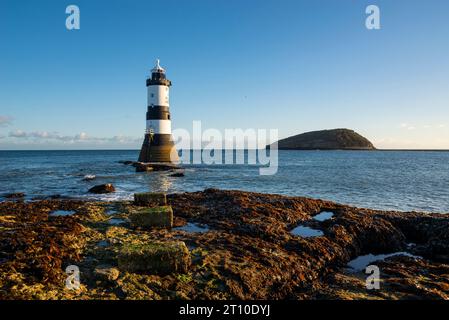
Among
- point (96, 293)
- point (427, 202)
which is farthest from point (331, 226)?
point (427, 202)

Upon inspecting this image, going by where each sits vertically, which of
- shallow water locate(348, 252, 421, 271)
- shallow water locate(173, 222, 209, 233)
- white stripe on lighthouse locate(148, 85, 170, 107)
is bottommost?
shallow water locate(348, 252, 421, 271)

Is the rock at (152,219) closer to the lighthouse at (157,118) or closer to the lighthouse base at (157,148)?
the lighthouse at (157,118)

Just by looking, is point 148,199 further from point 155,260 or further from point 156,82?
point 156,82

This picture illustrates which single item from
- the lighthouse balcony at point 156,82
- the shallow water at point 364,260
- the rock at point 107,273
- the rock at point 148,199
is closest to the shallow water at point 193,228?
the rock at point 148,199

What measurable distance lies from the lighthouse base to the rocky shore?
38068mm

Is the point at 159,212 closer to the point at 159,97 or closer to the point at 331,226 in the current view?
the point at 331,226

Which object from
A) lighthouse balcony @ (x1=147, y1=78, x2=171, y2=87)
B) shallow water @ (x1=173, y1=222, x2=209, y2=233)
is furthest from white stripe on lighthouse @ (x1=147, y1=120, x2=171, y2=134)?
shallow water @ (x1=173, y1=222, x2=209, y2=233)

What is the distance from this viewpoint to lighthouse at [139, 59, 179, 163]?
5038 cm

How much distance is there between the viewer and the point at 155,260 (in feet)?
25.4

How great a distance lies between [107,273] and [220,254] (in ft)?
10.7

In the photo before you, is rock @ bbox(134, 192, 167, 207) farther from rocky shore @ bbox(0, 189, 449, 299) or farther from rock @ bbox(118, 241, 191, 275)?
rock @ bbox(118, 241, 191, 275)

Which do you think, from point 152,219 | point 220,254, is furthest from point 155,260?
point 152,219

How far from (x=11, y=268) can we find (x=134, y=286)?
319 cm

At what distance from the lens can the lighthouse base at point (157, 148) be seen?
53.2m
